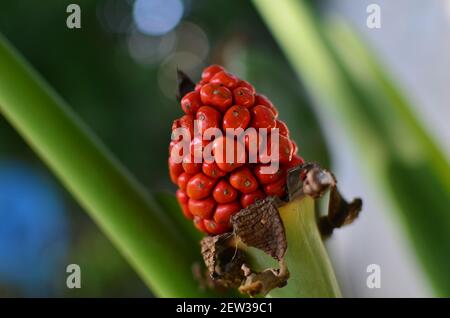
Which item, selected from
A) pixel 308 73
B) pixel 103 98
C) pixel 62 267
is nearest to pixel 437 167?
pixel 308 73

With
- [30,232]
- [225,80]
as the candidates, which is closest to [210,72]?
[225,80]

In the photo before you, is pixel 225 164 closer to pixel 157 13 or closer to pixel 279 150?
pixel 279 150

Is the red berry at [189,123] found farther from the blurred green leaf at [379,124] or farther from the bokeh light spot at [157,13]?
the bokeh light spot at [157,13]

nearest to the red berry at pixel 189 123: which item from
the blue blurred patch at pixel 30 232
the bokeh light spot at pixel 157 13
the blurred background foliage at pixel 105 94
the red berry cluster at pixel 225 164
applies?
the red berry cluster at pixel 225 164

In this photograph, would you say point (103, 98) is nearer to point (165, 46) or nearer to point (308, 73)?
point (165, 46)

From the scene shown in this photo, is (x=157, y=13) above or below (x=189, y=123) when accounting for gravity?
above
